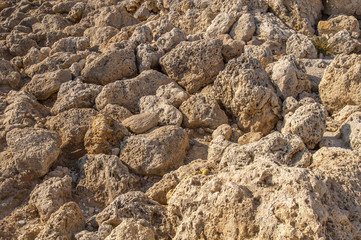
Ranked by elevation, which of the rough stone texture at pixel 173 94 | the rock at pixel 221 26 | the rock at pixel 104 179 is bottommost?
the rock at pixel 104 179

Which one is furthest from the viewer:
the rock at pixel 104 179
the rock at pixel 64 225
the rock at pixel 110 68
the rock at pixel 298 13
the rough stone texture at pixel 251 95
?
the rock at pixel 298 13

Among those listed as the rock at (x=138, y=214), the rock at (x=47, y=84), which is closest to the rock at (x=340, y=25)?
the rock at (x=47, y=84)

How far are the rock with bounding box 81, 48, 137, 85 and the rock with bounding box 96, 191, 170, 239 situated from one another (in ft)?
9.56

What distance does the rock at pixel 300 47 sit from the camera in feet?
20.0

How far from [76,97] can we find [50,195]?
215 centimetres

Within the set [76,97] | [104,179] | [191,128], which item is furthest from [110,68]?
[104,179]

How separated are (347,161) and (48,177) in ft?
10.9

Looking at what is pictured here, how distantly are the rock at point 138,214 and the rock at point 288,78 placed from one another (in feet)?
8.10

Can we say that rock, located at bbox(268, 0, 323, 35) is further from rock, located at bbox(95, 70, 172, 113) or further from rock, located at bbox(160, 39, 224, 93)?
rock, located at bbox(95, 70, 172, 113)

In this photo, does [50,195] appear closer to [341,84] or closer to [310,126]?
[310,126]

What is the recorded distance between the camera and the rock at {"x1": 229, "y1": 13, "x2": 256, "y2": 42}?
662 centimetres

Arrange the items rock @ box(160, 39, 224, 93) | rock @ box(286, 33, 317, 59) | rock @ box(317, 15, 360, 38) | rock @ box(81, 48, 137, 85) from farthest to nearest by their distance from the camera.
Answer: rock @ box(317, 15, 360, 38)
rock @ box(81, 48, 137, 85)
rock @ box(286, 33, 317, 59)
rock @ box(160, 39, 224, 93)

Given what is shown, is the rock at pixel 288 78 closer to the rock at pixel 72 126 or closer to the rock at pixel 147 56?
the rock at pixel 147 56

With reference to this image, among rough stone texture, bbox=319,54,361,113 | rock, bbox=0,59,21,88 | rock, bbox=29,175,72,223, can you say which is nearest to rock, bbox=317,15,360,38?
rough stone texture, bbox=319,54,361,113
